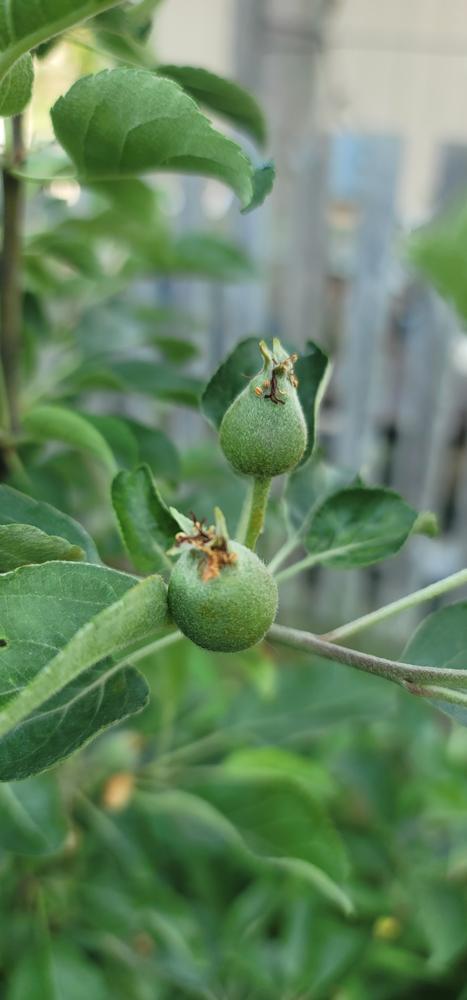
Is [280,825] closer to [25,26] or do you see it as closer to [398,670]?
[398,670]

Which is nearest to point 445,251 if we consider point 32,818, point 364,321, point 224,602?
point 224,602

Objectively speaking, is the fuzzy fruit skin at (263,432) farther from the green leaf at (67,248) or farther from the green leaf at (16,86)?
the green leaf at (67,248)

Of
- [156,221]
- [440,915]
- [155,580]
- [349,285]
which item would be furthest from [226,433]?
[349,285]

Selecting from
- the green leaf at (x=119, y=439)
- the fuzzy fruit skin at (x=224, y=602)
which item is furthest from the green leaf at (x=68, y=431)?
the fuzzy fruit skin at (x=224, y=602)

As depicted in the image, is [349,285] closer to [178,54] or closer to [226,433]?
[226,433]

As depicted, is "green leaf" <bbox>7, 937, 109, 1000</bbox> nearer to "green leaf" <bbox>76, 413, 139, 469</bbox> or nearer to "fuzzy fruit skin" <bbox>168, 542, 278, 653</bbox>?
"green leaf" <bbox>76, 413, 139, 469</bbox>

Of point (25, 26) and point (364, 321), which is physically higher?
point (25, 26)
